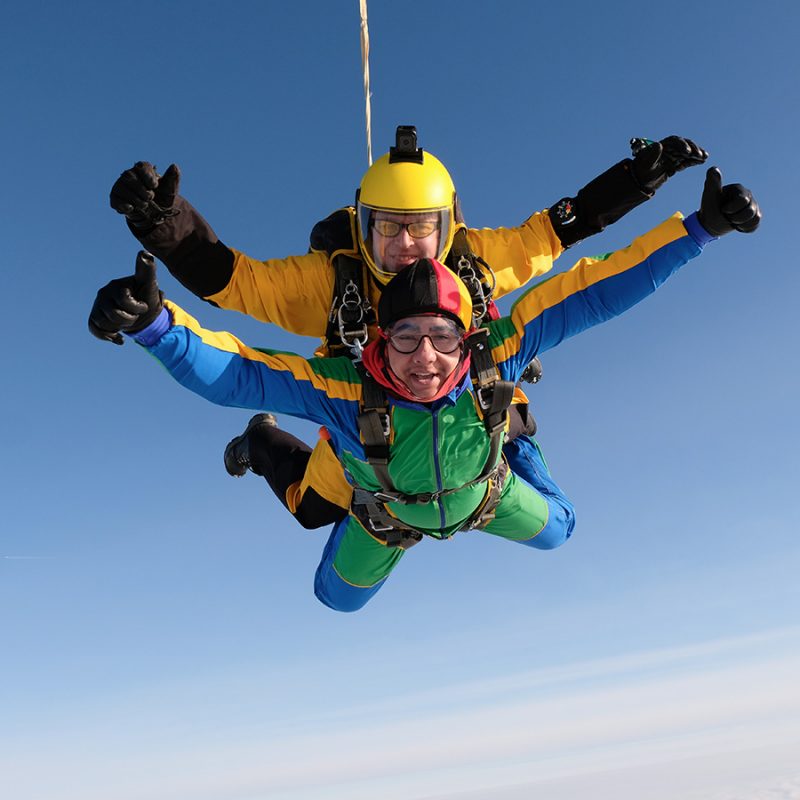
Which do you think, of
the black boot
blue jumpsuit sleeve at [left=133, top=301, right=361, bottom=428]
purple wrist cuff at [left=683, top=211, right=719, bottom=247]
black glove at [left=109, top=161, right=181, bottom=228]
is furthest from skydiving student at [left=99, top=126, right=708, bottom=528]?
purple wrist cuff at [left=683, top=211, right=719, bottom=247]

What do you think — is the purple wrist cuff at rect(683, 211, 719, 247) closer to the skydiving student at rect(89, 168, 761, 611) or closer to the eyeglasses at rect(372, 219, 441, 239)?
the skydiving student at rect(89, 168, 761, 611)

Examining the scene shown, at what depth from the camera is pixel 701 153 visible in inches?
185

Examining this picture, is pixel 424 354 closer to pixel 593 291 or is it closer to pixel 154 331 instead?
pixel 593 291

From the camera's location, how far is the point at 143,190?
12.0 ft

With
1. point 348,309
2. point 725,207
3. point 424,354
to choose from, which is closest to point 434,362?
point 424,354

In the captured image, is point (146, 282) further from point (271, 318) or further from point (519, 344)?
point (519, 344)

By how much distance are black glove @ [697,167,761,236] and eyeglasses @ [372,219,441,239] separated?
1.36 m

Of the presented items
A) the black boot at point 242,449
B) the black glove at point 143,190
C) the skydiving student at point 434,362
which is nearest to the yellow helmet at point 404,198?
the skydiving student at point 434,362

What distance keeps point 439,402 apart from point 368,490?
826 mm

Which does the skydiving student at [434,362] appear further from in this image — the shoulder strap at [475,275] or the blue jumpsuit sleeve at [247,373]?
the shoulder strap at [475,275]

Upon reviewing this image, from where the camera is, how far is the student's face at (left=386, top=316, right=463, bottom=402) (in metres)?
3.60

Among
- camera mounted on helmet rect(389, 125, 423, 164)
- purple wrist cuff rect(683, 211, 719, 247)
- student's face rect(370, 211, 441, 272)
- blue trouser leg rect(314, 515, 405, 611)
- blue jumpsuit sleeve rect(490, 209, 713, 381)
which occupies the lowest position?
blue trouser leg rect(314, 515, 405, 611)

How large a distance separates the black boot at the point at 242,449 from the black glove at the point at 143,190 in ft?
7.27

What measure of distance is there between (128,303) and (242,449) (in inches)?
113
